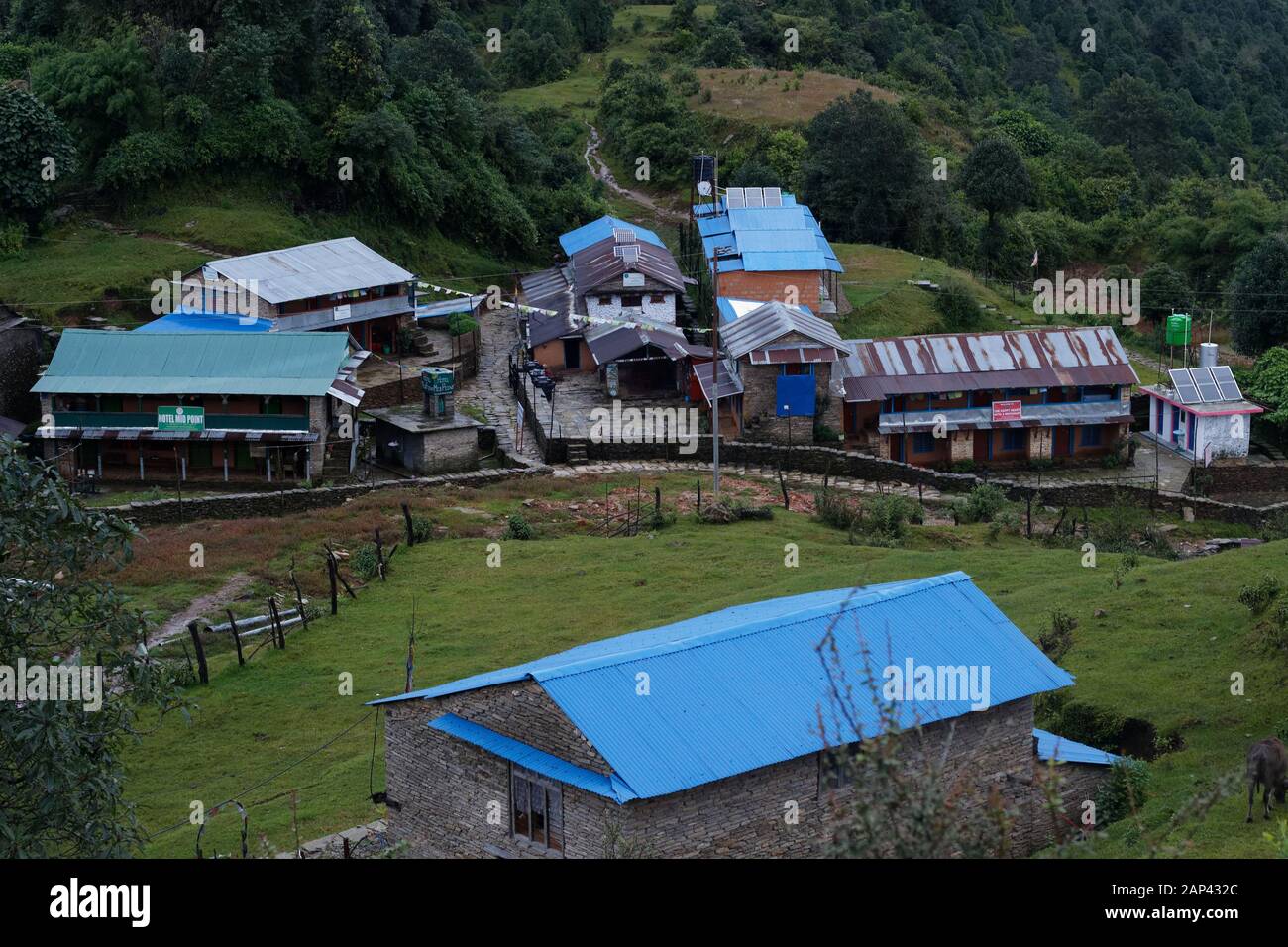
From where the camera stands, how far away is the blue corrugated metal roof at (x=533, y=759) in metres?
20.2

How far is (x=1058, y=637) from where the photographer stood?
106 feet

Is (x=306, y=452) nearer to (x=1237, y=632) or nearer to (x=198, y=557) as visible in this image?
(x=198, y=557)

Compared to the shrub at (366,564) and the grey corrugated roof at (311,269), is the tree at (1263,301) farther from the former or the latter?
the shrub at (366,564)

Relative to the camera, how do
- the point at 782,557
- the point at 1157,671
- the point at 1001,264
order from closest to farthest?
the point at 1157,671, the point at 782,557, the point at 1001,264

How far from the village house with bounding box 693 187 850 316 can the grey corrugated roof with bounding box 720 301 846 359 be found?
7.14 m

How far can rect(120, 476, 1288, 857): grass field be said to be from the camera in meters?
27.9

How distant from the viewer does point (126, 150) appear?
228 feet

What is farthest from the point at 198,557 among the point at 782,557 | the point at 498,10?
the point at 498,10

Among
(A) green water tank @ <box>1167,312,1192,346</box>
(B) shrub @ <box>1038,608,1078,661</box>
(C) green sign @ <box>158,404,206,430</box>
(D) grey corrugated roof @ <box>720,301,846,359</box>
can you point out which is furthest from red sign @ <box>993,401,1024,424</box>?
(C) green sign @ <box>158,404,206,430</box>

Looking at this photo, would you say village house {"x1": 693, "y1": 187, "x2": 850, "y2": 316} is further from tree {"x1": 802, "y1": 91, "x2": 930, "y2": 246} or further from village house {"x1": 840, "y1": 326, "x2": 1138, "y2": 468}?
tree {"x1": 802, "y1": 91, "x2": 930, "y2": 246}

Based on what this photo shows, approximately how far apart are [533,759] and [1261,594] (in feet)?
55.3

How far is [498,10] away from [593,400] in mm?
64789

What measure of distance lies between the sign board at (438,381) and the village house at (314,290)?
7.61m

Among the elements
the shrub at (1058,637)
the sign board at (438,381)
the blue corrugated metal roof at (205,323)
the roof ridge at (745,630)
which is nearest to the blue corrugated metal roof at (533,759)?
the roof ridge at (745,630)
